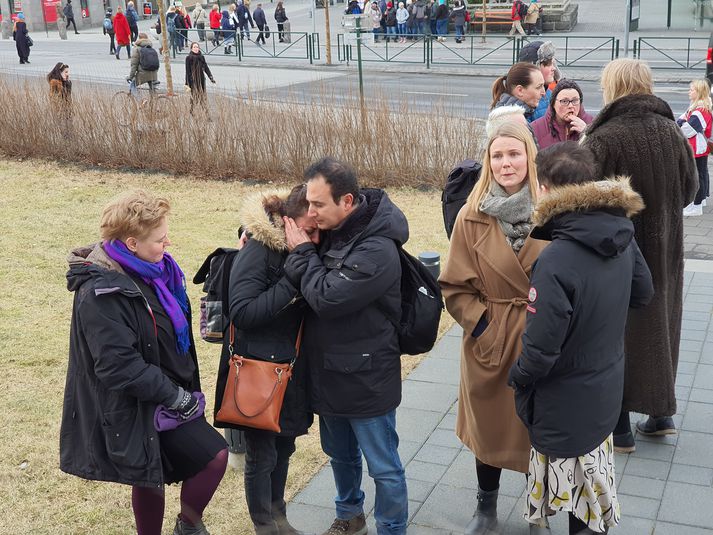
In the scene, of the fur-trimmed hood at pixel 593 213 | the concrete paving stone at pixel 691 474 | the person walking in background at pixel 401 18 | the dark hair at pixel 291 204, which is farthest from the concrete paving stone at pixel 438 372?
the person walking in background at pixel 401 18

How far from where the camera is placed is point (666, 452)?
15.5 ft

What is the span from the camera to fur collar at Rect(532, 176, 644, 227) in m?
3.29

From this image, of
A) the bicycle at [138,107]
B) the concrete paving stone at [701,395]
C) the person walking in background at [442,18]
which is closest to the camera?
the concrete paving stone at [701,395]

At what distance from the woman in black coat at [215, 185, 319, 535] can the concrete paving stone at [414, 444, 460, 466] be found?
46.1 inches

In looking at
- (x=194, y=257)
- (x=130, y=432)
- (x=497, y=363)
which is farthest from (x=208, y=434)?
(x=194, y=257)

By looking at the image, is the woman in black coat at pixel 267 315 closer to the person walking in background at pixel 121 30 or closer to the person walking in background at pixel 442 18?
the person walking in background at pixel 121 30

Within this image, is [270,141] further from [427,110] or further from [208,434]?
[208,434]

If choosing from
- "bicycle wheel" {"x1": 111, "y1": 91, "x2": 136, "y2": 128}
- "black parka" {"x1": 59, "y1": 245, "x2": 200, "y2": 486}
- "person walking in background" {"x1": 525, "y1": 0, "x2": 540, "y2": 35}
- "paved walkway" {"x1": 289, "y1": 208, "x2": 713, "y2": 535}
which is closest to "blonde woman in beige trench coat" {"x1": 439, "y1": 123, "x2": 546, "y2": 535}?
"paved walkway" {"x1": 289, "y1": 208, "x2": 713, "y2": 535}

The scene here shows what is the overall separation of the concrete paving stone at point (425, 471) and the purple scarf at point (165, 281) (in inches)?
60.1

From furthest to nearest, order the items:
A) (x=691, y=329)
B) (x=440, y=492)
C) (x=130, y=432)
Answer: (x=691, y=329) → (x=440, y=492) → (x=130, y=432)

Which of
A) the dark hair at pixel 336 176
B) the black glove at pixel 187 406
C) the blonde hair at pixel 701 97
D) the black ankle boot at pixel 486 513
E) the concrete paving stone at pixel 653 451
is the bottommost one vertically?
the concrete paving stone at pixel 653 451

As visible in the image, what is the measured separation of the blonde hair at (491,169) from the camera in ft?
12.3

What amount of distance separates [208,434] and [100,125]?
9.93 m

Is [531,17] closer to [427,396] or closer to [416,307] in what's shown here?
[427,396]
